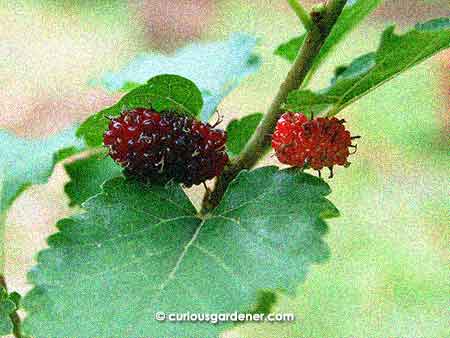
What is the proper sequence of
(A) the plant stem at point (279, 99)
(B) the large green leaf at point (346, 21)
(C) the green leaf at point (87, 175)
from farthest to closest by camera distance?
(C) the green leaf at point (87, 175) < (B) the large green leaf at point (346, 21) < (A) the plant stem at point (279, 99)

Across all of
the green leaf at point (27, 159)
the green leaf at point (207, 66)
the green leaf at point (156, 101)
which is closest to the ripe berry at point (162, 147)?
the green leaf at point (156, 101)

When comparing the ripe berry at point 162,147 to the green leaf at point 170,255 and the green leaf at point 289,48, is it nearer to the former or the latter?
the green leaf at point 170,255

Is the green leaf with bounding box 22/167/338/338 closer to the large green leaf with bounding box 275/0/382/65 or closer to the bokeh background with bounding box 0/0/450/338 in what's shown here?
the large green leaf with bounding box 275/0/382/65

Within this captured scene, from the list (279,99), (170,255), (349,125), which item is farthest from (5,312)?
(349,125)

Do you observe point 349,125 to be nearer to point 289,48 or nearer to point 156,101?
point 289,48

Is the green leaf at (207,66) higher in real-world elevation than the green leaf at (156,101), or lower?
lower

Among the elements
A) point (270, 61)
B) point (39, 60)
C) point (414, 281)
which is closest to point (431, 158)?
point (414, 281)

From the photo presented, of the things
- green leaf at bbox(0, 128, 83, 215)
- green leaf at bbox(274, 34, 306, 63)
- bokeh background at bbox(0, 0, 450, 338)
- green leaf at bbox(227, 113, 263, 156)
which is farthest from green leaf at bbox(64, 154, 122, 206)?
bokeh background at bbox(0, 0, 450, 338)

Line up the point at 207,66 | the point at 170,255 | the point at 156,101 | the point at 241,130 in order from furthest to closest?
the point at 207,66
the point at 241,130
the point at 156,101
the point at 170,255
